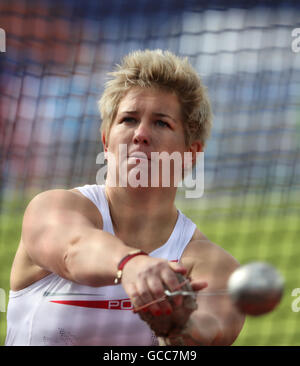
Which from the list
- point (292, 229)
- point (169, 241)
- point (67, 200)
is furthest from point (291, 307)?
point (67, 200)

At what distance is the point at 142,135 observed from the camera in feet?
6.44

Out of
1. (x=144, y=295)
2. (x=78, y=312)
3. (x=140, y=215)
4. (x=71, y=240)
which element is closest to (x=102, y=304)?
(x=78, y=312)

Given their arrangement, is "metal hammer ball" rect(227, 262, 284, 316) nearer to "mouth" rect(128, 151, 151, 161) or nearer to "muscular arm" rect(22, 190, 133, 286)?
"muscular arm" rect(22, 190, 133, 286)

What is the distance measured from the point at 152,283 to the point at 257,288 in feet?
0.81

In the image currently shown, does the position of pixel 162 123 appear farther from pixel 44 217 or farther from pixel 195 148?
pixel 44 217

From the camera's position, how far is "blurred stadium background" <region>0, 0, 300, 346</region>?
4.92 meters

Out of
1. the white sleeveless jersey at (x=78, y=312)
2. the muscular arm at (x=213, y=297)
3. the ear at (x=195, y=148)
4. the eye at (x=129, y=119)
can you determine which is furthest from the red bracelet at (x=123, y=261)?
the ear at (x=195, y=148)

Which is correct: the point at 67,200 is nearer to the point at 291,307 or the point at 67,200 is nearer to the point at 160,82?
the point at 160,82

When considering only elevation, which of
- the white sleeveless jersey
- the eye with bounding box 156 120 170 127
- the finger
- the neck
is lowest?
the white sleeveless jersey

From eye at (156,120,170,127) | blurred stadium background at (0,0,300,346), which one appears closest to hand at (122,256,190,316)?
eye at (156,120,170,127)

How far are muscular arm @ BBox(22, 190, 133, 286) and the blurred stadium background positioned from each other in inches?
93.4

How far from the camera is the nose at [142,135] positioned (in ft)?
6.43

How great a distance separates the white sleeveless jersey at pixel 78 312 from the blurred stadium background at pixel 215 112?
7.12 feet
